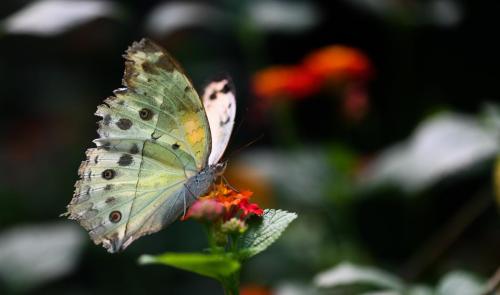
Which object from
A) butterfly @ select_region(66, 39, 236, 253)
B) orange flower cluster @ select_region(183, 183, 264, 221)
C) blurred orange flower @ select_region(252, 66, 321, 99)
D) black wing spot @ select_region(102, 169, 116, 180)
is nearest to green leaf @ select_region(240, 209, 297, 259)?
orange flower cluster @ select_region(183, 183, 264, 221)

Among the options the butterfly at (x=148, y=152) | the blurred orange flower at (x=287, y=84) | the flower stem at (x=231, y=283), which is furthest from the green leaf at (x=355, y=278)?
the blurred orange flower at (x=287, y=84)

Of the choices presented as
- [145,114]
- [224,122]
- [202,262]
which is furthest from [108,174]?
[202,262]

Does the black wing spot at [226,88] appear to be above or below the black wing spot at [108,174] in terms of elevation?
above

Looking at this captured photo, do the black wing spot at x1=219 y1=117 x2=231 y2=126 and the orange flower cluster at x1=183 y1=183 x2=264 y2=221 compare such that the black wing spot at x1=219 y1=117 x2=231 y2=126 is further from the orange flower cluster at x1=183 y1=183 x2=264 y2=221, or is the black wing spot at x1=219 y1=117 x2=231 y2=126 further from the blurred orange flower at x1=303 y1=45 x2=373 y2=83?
the blurred orange flower at x1=303 y1=45 x2=373 y2=83

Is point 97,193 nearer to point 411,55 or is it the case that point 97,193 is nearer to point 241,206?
point 241,206

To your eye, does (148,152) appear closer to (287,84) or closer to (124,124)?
(124,124)

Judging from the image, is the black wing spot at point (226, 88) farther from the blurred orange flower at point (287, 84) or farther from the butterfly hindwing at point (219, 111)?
the blurred orange flower at point (287, 84)

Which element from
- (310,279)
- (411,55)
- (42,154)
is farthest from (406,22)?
(42,154)
